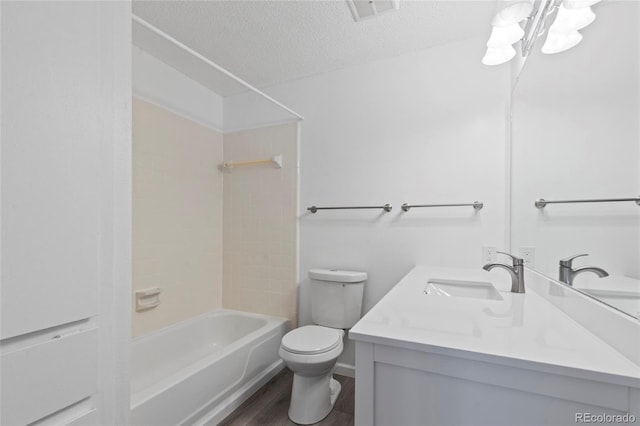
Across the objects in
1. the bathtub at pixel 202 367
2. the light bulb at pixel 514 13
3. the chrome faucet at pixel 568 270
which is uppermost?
the light bulb at pixel 514 13

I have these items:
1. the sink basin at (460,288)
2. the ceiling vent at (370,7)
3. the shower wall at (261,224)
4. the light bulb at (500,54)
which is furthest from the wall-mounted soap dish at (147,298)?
the light bulb at (500,54)

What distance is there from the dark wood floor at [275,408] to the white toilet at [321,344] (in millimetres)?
52

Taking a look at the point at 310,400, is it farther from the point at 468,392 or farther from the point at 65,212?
the point at 65,212

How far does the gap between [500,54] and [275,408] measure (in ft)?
7.57

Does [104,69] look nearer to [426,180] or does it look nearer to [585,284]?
[585,284]

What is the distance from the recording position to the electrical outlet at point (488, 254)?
1.68 metres

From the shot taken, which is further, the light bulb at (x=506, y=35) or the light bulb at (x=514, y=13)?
the light bulb at (x=506, y=35)

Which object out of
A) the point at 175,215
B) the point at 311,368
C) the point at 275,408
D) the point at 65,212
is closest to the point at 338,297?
the point at 311,368

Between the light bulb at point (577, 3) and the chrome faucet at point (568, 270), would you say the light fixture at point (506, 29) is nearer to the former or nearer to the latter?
the light bulb at point (577, 3)

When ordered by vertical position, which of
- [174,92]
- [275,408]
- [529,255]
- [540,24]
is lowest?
[275,408]

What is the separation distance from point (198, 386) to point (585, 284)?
173 centimetres

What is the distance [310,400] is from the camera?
1.60m

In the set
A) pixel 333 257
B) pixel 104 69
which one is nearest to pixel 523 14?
pixel 104 69

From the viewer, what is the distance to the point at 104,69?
66cm
